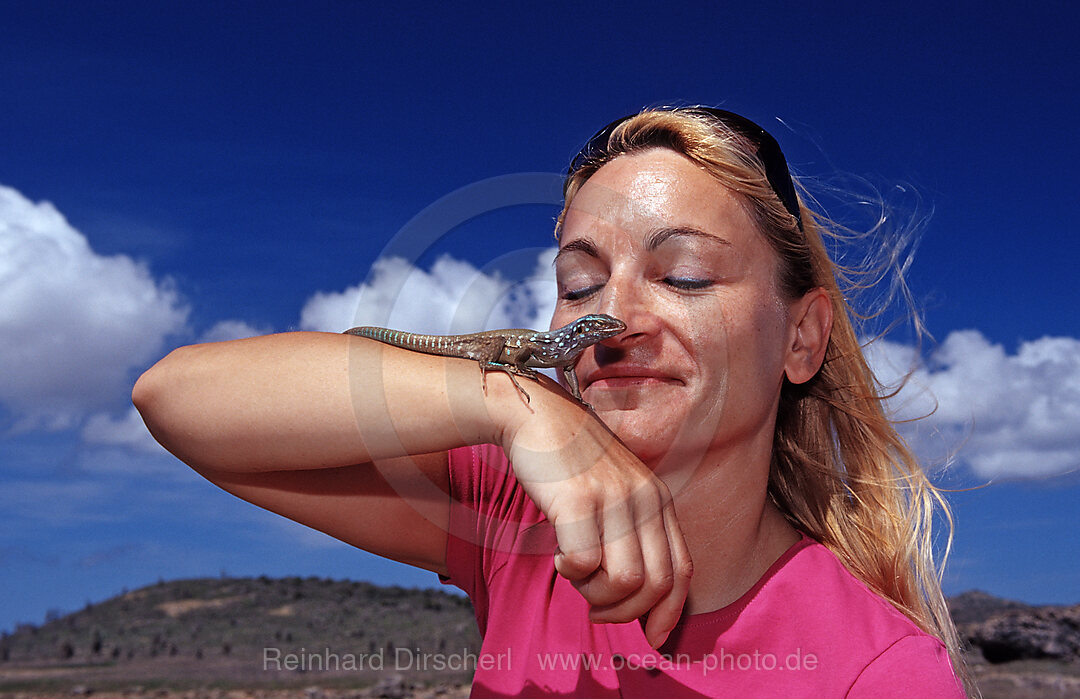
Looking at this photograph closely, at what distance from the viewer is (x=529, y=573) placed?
10.8ft

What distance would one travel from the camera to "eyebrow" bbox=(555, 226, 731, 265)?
294cm

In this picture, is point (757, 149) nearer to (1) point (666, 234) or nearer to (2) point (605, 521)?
(1) point (666, 234)

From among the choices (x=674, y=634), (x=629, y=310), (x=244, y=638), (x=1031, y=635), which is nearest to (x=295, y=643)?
(x=244, y=638)

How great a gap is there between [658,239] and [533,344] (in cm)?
73

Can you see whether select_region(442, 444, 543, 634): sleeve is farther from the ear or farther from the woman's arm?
the ear

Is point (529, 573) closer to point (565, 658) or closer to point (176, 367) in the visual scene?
point (565, 658)

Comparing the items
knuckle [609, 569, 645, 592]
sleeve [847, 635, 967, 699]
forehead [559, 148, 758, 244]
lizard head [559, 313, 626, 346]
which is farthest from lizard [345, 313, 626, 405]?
sleeve [847, 635, 967, 699]

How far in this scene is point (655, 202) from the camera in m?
3.03

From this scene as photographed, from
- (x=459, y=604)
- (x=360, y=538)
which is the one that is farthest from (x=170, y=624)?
(x=360, y=538)

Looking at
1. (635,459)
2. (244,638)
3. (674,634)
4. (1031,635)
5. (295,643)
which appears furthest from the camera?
(244,638)

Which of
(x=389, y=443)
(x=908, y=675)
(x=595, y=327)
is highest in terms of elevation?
(x=595, y=327)

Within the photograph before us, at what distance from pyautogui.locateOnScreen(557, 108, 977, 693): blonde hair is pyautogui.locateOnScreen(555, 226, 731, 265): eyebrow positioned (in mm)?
296

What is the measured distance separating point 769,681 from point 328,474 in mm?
1740

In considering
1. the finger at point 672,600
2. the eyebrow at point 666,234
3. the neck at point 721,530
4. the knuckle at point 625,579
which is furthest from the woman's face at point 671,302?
the knuckle at point 625,579
